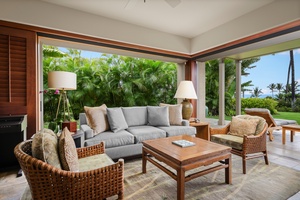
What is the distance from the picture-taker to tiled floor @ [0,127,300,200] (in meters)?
1.86

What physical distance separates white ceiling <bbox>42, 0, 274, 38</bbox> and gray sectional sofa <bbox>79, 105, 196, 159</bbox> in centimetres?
197

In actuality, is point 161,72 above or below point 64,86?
above

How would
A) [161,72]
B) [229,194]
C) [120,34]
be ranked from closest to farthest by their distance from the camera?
1. [229,194]
2. [120,34]
3. [161,72]

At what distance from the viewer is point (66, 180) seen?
3.90 feet

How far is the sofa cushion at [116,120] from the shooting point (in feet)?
9.39

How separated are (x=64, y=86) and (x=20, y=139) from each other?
1.01m

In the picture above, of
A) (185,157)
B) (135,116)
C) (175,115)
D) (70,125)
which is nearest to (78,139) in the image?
(70,125)

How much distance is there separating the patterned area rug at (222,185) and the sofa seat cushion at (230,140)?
342mm

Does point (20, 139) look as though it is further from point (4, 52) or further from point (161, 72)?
point (161, 72)

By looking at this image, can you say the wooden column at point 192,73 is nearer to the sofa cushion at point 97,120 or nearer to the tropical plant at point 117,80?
the tropical plant at point 117,80

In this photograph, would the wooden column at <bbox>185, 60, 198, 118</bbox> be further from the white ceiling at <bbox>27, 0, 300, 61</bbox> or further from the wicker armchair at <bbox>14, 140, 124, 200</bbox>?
the wicker armchair at <bbox>14, 140, 124, 200</bbox>

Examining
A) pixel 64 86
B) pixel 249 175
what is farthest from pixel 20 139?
pixel 249 175

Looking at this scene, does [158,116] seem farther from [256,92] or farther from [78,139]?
[256,92]

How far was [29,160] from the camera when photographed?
42.7 inches
